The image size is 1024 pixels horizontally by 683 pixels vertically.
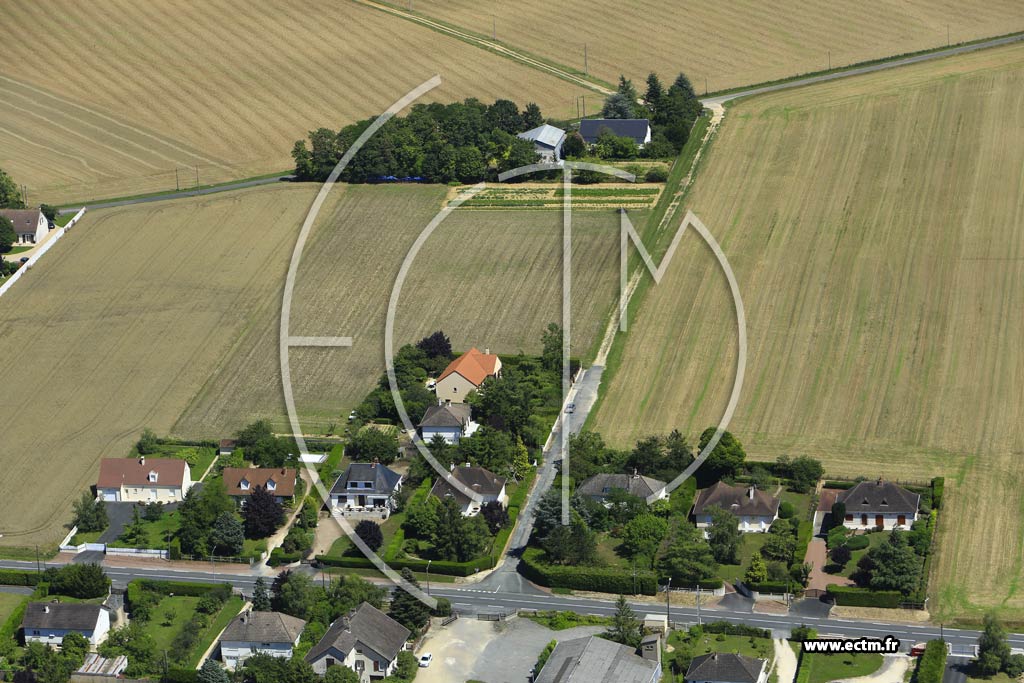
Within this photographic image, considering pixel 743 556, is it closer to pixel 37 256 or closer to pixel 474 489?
pixel 474 489

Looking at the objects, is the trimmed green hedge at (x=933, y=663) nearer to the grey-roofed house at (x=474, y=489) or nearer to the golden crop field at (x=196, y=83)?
the grey-roofed house at (x=474, y=489)

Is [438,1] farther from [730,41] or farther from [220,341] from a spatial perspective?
[220,341]

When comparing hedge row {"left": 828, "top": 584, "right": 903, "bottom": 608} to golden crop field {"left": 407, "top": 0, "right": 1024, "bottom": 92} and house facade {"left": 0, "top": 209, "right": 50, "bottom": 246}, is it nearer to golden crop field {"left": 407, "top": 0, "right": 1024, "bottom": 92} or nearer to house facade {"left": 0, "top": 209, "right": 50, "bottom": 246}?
house facade {"left": 0, "top": 209, "right": 50, "bottom": 246}

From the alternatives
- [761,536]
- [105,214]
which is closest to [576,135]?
[105,214]

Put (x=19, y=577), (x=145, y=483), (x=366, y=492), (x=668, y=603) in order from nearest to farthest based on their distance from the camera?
(x=668, y=603) < (x=19, y=577) < (x=366, y=492) < (x=145, y=483)

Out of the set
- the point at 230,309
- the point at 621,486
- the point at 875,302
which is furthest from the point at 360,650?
the point at 875,302

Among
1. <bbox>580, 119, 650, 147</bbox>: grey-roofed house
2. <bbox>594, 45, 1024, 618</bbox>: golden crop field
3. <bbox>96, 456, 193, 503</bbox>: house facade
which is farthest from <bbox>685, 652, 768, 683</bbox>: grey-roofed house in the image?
<bbox>580, 119, 650, 147</bbox>: grey-roofed house
